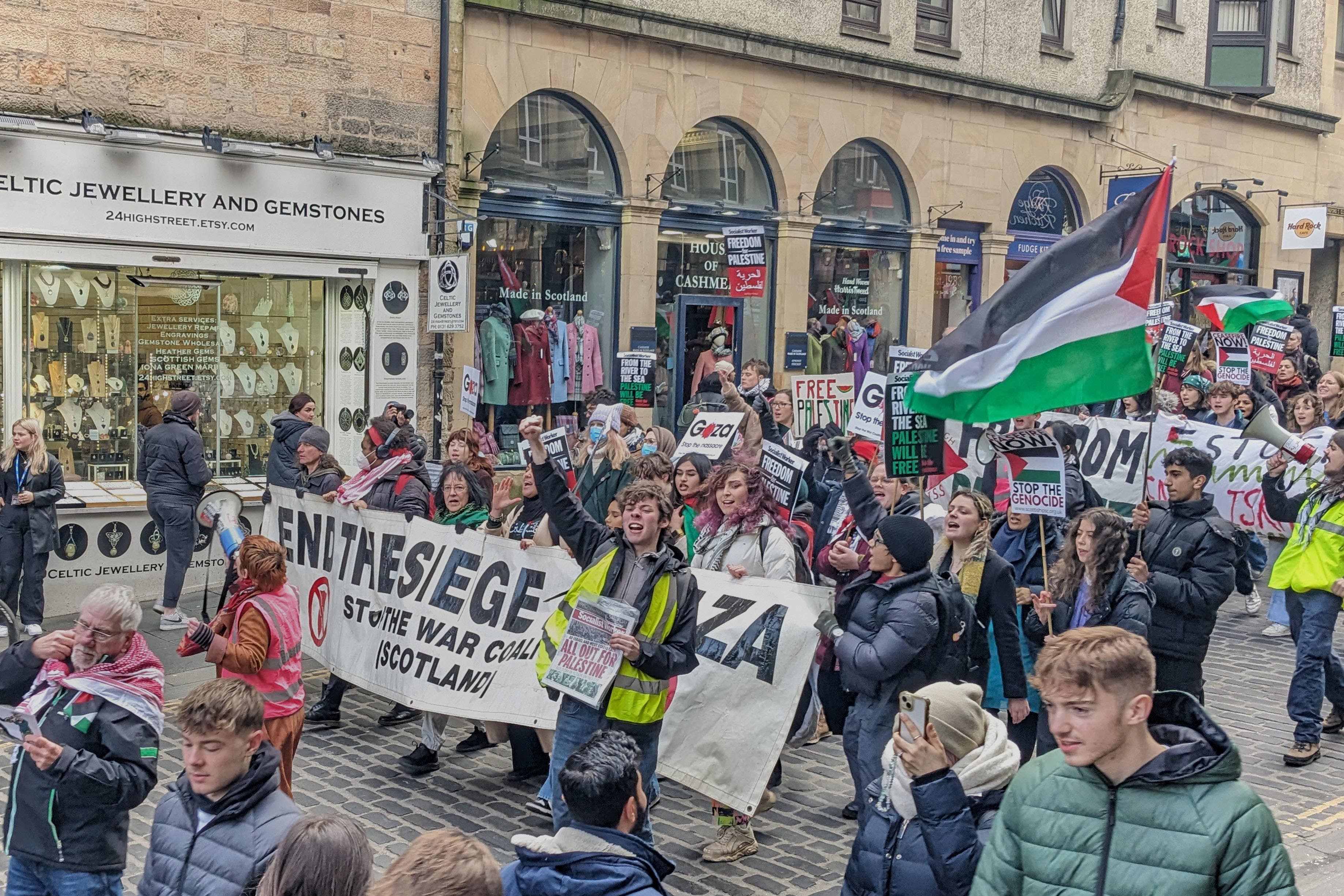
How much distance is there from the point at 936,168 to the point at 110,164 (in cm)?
1258

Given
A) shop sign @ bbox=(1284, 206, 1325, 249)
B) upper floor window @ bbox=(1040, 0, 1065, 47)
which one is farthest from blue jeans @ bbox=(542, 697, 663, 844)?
shop sign @ bbox=(1284, 206, 1325, 249)

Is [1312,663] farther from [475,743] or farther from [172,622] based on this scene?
[172,622]

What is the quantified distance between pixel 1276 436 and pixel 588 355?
979cm

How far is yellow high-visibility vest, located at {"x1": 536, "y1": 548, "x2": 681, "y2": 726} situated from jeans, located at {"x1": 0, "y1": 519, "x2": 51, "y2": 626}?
263 inches

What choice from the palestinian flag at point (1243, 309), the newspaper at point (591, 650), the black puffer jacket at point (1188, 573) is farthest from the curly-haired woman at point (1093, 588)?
the palestinian flag at point (1243, 309)

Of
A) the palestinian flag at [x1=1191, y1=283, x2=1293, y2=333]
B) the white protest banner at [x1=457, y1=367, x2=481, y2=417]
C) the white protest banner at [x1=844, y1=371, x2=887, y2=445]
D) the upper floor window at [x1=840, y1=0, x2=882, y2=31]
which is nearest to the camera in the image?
the white protest banner at [x1=844, y1=371, x2=887, y2=445]

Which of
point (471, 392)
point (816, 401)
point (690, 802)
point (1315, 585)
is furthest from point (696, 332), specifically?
point (690, 802)

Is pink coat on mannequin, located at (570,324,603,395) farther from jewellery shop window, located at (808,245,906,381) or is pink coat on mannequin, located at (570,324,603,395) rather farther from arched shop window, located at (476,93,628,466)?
jewellery shop window, located at (808,245,906,381)

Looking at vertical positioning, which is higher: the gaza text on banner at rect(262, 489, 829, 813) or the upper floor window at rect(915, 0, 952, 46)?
the upper floor window at rect(915, 0, 952, 46)

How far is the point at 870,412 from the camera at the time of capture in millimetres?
11008

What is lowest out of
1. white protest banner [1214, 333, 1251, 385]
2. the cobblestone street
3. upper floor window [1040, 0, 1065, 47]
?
the cobblestone street

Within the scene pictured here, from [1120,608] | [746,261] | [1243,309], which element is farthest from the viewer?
[1243,309]

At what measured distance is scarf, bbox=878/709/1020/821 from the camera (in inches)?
160

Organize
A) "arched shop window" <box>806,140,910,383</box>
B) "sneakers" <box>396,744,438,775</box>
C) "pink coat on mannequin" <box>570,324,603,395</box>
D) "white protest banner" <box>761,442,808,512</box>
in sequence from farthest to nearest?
"arched shop window" <box>806,140,910,383</box>
"pink coat on mannequin" <box>570,324,603,395</box>
"white protest banner" <box>761,442,808,512</box>
"sneakers" <box>396,744,438,775</box>
